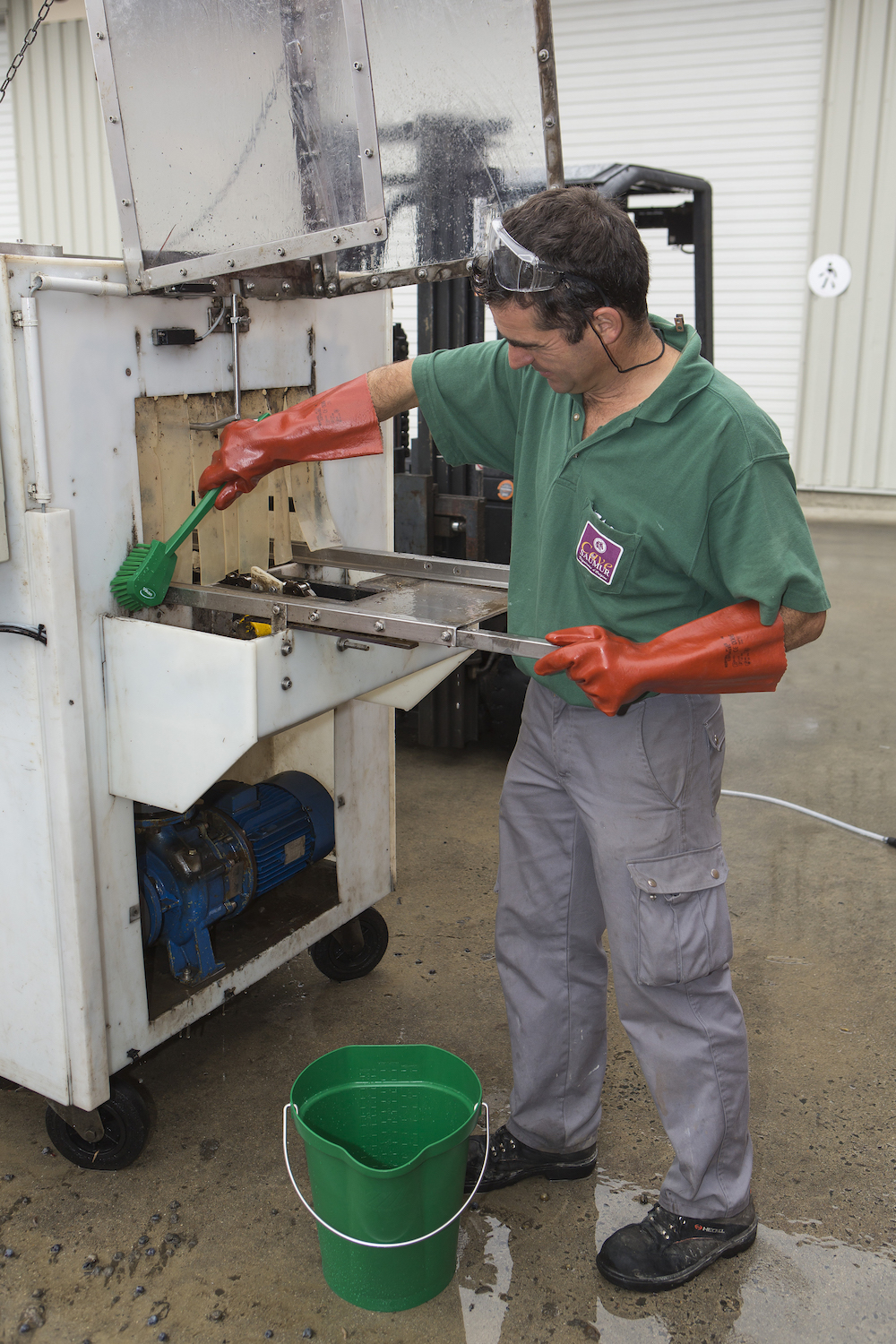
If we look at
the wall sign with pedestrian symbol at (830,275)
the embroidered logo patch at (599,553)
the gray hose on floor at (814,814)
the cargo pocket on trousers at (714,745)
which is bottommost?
the gray hose on floor at (814,814)

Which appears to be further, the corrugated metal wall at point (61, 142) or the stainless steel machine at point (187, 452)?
the corrugated metal wall at point (61, 142)

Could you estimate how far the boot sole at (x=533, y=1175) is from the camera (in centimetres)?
189

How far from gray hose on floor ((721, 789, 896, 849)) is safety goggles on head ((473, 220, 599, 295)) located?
234cm

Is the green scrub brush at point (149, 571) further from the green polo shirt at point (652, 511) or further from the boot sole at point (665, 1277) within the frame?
the boot sole at point (665, 1277)

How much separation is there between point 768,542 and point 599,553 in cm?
23

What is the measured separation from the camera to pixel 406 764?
3.82m

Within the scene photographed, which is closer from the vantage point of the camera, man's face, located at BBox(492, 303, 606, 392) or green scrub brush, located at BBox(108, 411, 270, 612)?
man's face, located at BBox(492, 303, 606, 392)

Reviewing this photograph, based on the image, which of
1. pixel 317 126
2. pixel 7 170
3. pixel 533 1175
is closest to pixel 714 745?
pixel 533 1175

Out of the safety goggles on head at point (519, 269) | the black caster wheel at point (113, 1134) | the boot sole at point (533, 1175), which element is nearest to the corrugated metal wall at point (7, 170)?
the black caster wheel at point (113, 1134)

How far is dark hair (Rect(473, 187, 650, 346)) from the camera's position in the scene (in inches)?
55.5

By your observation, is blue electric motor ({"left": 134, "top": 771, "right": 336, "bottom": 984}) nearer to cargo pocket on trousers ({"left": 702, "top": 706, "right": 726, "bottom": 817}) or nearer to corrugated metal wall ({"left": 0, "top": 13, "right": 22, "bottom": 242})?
cargo pocket on trousers ({"left": 702, "top": 706, "right": 726, "bottom": 817})

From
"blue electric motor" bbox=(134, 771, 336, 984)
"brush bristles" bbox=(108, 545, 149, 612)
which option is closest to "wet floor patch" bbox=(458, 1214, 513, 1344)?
"blue electric motor" bbox=(134, 771, 336, 984)

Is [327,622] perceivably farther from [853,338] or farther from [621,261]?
[853,338]

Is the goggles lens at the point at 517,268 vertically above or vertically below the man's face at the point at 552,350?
above
